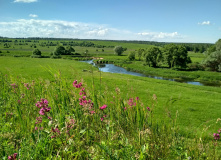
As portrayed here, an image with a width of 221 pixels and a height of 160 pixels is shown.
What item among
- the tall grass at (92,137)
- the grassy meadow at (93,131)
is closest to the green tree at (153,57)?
the grassy meadow at (93,131)

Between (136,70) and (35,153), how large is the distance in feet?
194

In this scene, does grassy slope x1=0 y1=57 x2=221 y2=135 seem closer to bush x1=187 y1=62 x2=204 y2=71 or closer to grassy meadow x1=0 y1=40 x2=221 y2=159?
grassy meadow x1=0 y1=40 x2=221 y2=159

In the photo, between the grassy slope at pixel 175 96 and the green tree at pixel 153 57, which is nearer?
the grassy slope at pixel 175 96

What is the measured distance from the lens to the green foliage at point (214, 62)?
53344 mm

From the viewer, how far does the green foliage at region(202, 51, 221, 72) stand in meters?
53.3

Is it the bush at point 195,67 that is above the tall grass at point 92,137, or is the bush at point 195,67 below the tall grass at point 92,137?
below

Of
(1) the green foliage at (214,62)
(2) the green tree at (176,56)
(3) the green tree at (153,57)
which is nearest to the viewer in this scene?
(1) the green foliage at (214,62)

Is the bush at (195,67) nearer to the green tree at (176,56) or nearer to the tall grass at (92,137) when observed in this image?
the green tree at (176,56)

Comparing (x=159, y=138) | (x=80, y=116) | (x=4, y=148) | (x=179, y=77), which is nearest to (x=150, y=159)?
(x=159, y=138)

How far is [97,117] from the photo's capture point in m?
3.55

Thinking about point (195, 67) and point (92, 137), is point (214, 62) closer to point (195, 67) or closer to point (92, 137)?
point (195, 67)

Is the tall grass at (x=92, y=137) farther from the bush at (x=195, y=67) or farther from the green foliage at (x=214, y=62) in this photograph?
the bush at (x=195, y=67)

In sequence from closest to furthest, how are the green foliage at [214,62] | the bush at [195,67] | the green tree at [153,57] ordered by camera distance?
the green foliage at [214,62] < the bush at [195,67] < the green tree at [153,57]

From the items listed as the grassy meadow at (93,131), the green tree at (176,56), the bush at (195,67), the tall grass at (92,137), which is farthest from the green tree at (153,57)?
the tall grass at (92,137)
